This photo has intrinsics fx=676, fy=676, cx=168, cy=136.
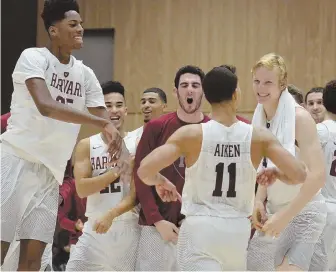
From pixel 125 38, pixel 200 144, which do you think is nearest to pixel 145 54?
pixel 125 38

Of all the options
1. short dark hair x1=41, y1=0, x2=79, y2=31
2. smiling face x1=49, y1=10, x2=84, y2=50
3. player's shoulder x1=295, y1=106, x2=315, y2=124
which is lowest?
player's shoulder x1=295, y1=106, x2=315, y2=124

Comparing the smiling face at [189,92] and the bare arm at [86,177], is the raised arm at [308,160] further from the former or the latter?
the bare arm at [86,177]

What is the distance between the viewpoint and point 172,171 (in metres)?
5.48

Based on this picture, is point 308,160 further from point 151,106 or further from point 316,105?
point 316,105

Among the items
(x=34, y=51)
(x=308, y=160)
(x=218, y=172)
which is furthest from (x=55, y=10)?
(x=308, y=160)

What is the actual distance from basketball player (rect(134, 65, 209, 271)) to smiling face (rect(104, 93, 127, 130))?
54cm

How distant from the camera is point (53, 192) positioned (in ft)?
15.5

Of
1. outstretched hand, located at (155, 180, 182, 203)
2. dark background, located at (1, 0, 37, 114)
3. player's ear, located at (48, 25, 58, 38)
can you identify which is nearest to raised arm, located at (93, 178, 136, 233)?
outstretched hand, located at (155, 180, 182, 203)

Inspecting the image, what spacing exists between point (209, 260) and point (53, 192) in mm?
1274

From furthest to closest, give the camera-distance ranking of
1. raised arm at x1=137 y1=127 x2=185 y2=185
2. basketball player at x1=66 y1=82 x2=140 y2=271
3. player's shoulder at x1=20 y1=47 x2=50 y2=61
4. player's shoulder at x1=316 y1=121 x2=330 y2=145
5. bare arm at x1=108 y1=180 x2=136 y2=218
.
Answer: player's shoulder at x1=316 y1=121 x2=330 y2=145
basketball player at x1=66 y1=82 x2=140 y2=271
bare arm at x1=108 y1=180 x2=136 y2=218
player's shoulder at x1=20 y1=47 x2=50 y2=61
raised arm at x1=137 y1=127 x2=185 y2=185

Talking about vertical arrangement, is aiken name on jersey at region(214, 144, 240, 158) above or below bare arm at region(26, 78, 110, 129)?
below

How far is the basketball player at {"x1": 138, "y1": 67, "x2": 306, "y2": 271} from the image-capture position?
159 inches

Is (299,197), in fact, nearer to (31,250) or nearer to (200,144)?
(200,144)

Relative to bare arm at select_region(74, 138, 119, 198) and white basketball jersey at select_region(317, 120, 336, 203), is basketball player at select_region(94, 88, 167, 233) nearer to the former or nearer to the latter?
bare arm at select_region(74, 138, 119, 198)
